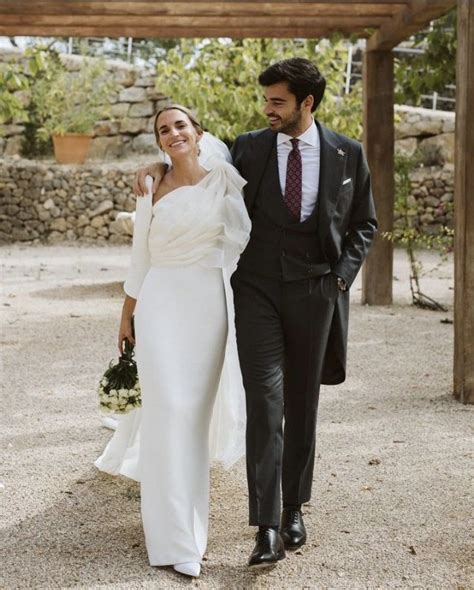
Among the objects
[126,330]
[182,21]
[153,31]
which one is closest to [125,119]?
[153,31]

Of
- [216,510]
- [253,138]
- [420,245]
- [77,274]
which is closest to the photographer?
[253,138]

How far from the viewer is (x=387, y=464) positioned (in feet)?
17.1

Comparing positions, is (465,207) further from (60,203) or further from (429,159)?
(60,203)

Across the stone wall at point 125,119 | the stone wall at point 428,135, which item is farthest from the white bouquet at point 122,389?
the stone wall at point 125,119

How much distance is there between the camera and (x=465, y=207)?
253 inches

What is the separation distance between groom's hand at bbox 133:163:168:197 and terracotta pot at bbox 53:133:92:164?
645 inches

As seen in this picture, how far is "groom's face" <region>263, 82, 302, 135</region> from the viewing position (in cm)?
381

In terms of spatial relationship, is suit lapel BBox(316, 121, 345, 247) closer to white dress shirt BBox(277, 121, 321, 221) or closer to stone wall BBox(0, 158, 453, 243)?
white dress shirt BBox(277, 121, 321, 221)

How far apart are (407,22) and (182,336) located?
225 inches

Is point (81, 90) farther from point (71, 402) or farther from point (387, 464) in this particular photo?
point (387, 464)

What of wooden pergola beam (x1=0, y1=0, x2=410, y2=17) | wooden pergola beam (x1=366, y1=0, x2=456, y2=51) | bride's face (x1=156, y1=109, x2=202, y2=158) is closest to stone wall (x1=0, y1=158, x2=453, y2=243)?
wooden pergola beam (x1=366, y1=0, x2=456, y2=51)

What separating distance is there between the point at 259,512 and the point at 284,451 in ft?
1.31

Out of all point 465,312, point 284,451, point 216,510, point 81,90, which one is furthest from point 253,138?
point 81,90

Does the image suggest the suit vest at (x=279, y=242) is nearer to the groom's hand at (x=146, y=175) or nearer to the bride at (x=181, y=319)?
the bride at (x=181, y=319)
